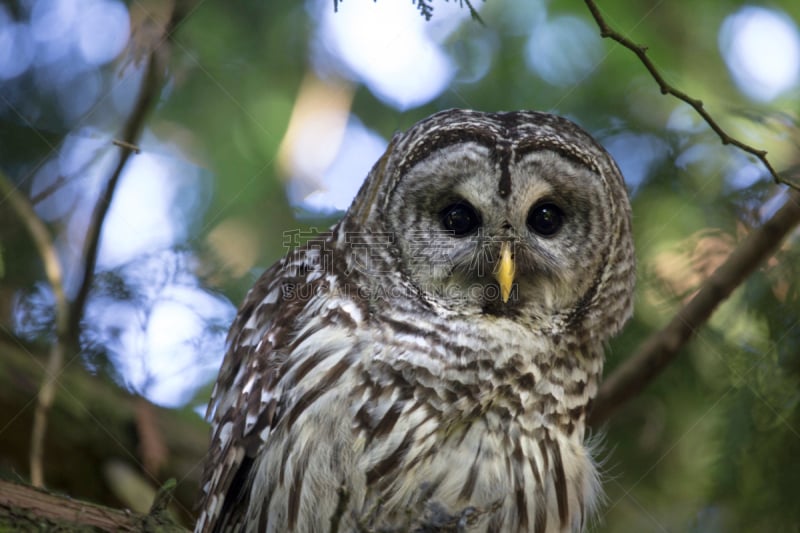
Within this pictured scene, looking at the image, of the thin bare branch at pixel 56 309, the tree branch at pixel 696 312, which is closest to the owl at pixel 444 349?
the tree branch at pixel 696 312

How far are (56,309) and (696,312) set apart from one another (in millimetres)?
3052

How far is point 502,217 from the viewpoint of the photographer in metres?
3.12

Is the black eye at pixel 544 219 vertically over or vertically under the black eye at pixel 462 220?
over

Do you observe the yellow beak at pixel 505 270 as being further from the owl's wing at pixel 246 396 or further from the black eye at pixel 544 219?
the owl's wing at pixel 246 396

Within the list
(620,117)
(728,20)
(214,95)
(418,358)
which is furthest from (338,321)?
(728,20)

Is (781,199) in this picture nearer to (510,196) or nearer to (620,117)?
(620,117)

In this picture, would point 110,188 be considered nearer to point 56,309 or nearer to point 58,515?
point 56,309

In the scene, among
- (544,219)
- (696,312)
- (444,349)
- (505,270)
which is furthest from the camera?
(696,312)

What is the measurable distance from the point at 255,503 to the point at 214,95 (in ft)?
9.73

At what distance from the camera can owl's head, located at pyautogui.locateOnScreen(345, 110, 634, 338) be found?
312 centimetres

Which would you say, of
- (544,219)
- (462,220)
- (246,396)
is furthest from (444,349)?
(246,396)

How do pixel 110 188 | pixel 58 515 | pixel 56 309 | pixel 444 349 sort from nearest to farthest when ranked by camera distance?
pixel 58 515 → pixel 444 349 → pixel 110 188 → pixel 56 309

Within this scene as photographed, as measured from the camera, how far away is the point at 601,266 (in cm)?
334

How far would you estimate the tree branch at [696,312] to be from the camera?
375cm
